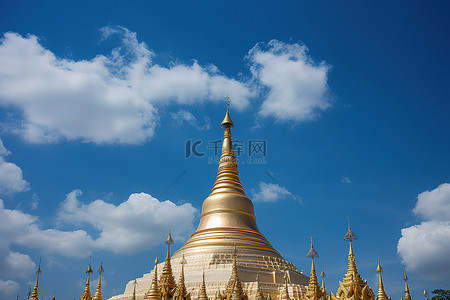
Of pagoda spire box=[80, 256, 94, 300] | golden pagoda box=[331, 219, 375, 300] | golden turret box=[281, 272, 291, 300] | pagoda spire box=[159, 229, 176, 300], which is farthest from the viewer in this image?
pagoda spire box=[80, 256, 94, 300]

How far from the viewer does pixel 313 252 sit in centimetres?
2461

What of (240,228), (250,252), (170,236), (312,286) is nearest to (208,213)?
(240,228)

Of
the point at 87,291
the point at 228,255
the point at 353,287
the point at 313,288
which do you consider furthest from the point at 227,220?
the point at 353,287

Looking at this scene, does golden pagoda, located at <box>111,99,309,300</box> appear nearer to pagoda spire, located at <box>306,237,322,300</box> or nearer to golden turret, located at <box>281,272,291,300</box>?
golden turret, located at <box>281,272,291,300</box>

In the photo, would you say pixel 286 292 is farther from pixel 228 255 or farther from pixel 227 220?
pixel 227 220

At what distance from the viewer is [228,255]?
3650 centimetres

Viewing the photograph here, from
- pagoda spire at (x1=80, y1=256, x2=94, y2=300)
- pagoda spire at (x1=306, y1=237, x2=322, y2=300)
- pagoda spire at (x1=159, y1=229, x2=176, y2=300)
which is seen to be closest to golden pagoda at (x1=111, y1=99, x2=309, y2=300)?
pagoda spire at (x1=159, y1=229, x2=176, y2=300)

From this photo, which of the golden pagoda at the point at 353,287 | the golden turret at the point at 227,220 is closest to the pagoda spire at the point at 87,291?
the golden turret at the point at 227,220

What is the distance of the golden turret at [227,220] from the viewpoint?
38594mm

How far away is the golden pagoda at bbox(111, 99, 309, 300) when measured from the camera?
31797mm

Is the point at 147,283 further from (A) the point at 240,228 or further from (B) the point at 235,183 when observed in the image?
(B) the point at 235,183

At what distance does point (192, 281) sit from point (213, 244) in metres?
6.29

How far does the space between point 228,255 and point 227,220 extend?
5934mm

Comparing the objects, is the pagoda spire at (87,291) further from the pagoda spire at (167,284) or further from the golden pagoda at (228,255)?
the pagoda spire at (167,284)
